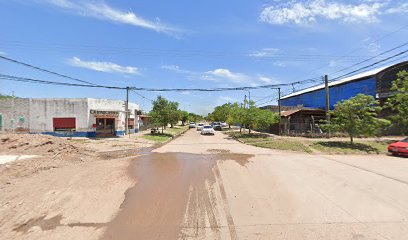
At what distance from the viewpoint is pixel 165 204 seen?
6.38 m

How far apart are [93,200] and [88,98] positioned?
23.4 m

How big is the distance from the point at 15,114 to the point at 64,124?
5.35 metres

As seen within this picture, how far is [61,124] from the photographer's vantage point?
89.0ft

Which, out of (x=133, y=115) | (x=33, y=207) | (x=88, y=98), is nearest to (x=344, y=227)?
(x=33, y=207)

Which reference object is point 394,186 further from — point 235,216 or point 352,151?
point 352,151

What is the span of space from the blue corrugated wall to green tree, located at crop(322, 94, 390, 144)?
16.3 meters

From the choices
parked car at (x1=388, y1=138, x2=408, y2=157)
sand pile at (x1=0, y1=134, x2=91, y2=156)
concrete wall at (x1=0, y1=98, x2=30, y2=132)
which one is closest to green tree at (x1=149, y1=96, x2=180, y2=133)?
A: concrete wall at (x1=0, y1=98, x2=30, y2=132)

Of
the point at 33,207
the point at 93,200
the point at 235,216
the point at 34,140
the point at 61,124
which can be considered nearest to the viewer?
the point at 235,216

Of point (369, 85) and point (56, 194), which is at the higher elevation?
point (369, 85)

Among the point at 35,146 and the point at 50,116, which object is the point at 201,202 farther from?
the point at 50,116

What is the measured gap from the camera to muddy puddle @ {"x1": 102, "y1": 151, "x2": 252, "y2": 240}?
486cm

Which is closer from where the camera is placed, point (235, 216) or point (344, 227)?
point (344, 227)

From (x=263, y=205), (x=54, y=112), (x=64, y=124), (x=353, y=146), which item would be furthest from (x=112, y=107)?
(x=263, y=205)

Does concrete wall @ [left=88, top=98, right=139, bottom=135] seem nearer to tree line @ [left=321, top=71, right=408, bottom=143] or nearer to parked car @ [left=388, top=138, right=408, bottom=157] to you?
tree line @ [left=321, top=71, right=408, bottom=143]
